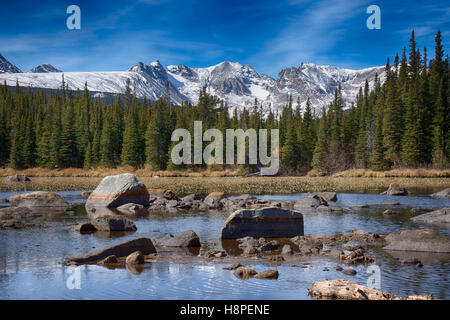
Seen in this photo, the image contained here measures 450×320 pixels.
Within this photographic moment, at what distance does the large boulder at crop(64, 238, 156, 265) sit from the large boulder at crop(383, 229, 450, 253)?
858cm

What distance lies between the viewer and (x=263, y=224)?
18406 millimetres

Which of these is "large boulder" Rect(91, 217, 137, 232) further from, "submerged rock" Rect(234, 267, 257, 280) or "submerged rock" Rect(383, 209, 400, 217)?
"submerged rock" Rect(383, 209, 400, 217)

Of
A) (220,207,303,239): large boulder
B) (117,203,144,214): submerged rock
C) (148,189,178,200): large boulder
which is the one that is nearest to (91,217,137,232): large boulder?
(220,207,303,239): large boulder

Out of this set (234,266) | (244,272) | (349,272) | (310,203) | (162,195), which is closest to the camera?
(244,272)

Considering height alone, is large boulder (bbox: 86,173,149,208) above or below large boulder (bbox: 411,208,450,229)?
above

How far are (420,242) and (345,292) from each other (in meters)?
7.20

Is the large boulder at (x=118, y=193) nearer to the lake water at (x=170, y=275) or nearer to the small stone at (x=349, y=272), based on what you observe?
the lake water at (x=170, y=275)

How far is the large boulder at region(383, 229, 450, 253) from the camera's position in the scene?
15.3m

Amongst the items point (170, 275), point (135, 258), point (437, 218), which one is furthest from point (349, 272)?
point (437, 218)

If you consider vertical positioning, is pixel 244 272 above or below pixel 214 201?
below

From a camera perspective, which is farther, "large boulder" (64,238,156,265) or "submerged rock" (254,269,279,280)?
"large boulder" (64,238,156,265)

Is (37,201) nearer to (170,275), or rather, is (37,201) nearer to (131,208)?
(131,208)
